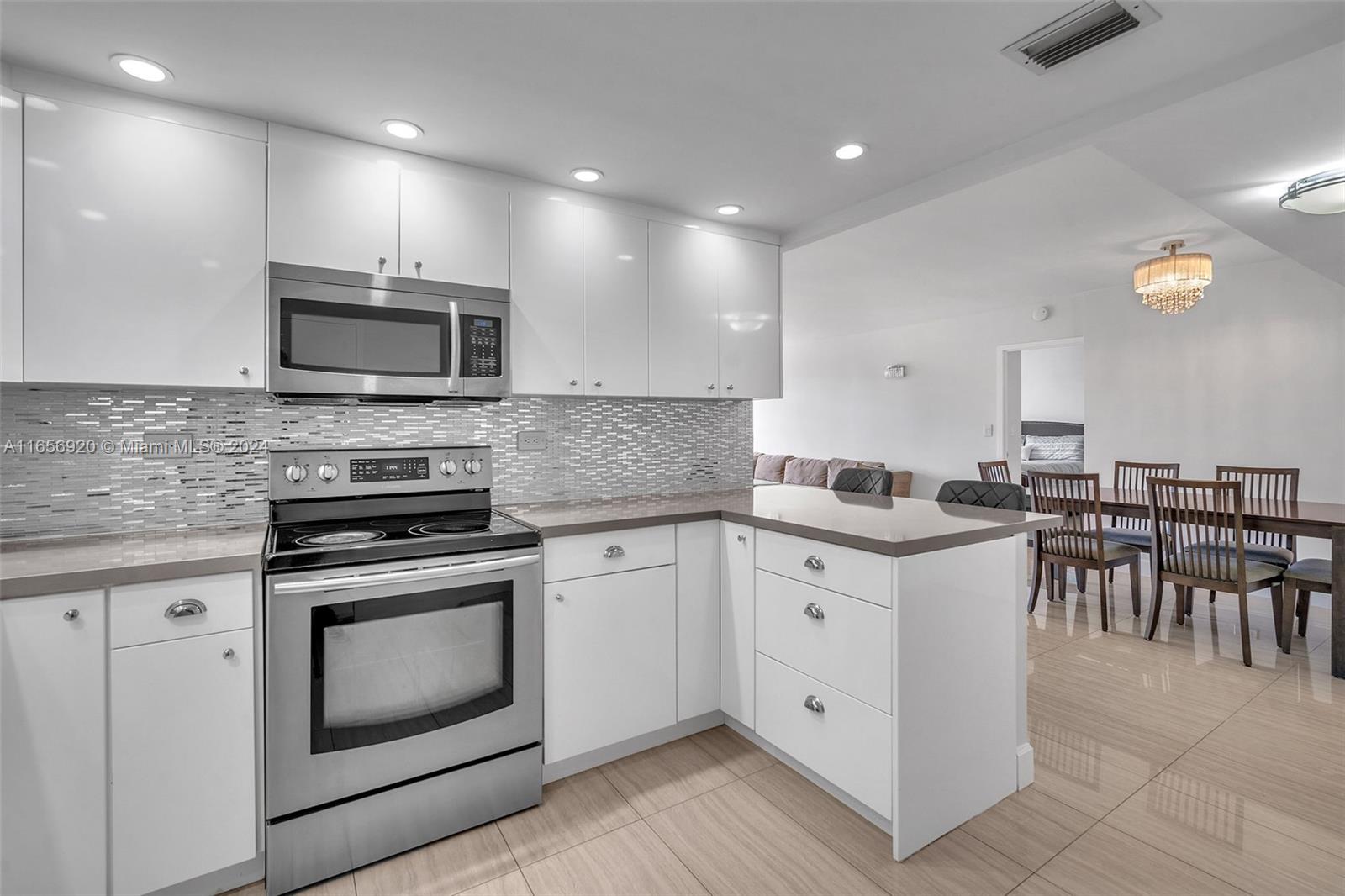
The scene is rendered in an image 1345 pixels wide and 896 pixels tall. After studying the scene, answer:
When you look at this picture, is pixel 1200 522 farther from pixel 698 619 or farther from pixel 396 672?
pixel 396 672

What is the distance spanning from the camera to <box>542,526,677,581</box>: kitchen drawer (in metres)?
2.15

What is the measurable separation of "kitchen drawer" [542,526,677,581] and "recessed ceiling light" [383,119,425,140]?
5.03 feet

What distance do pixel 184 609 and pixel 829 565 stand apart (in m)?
1.83


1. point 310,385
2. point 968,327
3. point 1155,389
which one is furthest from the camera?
point 968,327

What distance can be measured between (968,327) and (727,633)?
17.8 feet

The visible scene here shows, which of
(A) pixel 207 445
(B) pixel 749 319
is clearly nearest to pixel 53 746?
(A) pixel 207 445

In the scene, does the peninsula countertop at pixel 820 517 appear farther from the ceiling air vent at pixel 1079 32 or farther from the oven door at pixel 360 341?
the ceiling air vent at pixel 1079 32

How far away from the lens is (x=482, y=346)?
93.0 inches

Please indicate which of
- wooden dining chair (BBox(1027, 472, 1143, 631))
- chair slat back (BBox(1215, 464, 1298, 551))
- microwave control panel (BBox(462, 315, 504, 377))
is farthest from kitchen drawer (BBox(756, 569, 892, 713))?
chair slat back (BBox(1215, 464, 1298, 551))

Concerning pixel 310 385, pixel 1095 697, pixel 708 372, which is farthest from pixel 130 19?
pixel 1095 697

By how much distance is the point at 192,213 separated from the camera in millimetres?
1948

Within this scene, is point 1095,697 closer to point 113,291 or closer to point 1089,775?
point 1089,775

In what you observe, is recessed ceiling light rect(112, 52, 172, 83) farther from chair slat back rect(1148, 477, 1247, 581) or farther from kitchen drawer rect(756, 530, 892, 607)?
chair slat back rect(1148, 477, 1247, 581)

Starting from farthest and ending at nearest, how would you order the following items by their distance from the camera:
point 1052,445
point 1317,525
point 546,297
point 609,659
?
point 1052,445 → point 1317,525 → point 546,297 → point 609,659
